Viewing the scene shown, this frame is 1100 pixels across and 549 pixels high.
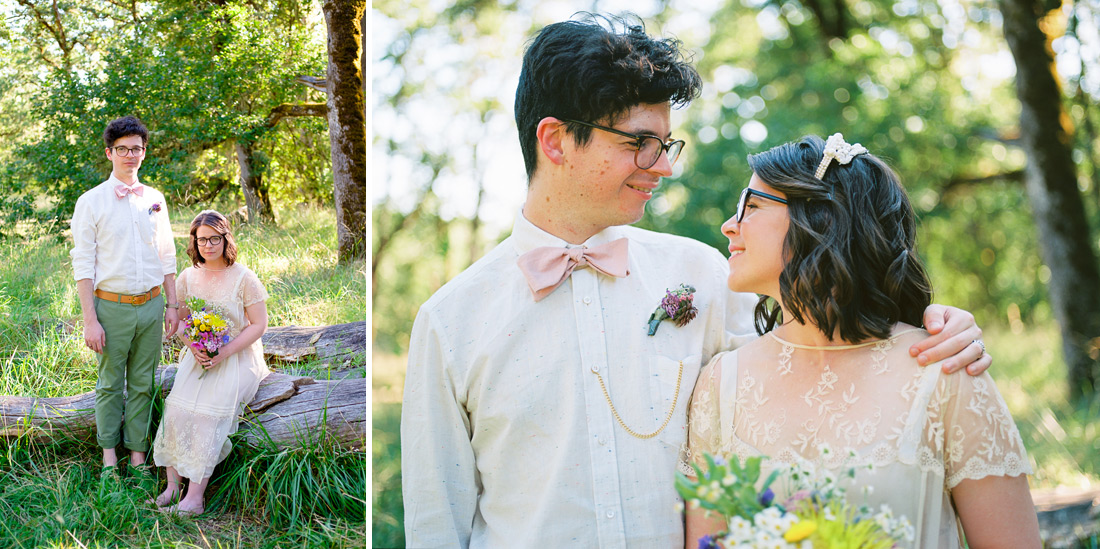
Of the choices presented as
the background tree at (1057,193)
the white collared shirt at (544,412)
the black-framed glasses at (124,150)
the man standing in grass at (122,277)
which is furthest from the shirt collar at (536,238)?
the background tree at (1057,193)

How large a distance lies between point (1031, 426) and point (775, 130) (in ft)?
11.0

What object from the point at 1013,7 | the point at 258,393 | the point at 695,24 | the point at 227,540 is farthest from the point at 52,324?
the point at 695,24

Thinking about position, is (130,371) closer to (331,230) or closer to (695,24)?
(331,230)

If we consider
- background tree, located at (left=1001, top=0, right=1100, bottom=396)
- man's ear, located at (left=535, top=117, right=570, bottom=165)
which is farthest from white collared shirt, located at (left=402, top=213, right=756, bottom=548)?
background tree, located at (left=1001, top=0, right=1100, bottom=396)

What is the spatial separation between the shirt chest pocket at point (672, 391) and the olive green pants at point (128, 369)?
187 cm

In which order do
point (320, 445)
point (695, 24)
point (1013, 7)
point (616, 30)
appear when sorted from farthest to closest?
1. point (695, 24)
2. point (1013, 7)
3. point (320, 445)
4. point (616, 30)

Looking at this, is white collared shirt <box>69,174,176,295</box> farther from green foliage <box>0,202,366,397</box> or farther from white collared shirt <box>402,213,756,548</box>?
white collared shirt <box>402,213,756,548</box>

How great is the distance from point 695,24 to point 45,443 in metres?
8.99

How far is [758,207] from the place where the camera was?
2.21 metres

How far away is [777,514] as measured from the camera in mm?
1441

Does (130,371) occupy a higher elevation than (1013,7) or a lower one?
lower

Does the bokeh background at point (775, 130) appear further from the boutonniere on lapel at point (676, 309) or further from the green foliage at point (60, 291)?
the boutonniere on lapel at point (676, 309)

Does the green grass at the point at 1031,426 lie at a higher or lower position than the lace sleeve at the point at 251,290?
lower

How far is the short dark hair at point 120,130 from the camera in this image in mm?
2846
